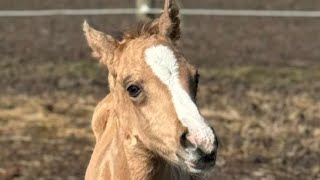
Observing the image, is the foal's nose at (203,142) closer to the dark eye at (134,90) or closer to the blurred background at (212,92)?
the dark eye at (134,90)

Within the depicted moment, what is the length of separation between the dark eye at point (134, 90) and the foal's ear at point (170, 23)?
419mm

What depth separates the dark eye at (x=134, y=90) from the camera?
4914 millimetres

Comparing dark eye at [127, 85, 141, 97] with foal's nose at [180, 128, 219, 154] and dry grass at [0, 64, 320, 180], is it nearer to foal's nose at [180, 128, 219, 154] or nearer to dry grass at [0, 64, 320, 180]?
foal's nose at [180, 128, 219, 154]

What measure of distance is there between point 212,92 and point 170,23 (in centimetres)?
618

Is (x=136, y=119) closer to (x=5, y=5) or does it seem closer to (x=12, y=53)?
(x=12, y=53)

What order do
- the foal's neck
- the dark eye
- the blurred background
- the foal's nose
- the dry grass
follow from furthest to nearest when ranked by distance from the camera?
1. the blurred background
2. the dry grass
3. the foal's neck
4. the dark eye
5. the foal's nose

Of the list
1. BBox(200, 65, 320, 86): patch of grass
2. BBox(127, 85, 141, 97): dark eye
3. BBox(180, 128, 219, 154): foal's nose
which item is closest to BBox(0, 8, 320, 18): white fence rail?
BBox(200, 65, 320, 86): patch of grass

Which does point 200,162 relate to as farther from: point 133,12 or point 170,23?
point 133,12

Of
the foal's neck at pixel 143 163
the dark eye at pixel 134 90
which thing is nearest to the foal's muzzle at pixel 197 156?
the dark eye at pixel 134 90

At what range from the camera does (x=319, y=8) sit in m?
18.2

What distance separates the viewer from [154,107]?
4.80 metres

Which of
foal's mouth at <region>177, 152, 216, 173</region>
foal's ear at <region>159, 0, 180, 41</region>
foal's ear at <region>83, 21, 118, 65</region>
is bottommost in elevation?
foal's mouth at <region>177, 152, 216, 173</region>

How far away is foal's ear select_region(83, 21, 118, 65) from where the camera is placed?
523 cm

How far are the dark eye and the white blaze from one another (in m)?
0.16
